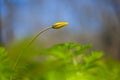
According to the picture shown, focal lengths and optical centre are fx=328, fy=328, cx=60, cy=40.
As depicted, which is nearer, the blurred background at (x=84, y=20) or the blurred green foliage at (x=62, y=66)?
the blurred green foliage at (x=62, y=66)

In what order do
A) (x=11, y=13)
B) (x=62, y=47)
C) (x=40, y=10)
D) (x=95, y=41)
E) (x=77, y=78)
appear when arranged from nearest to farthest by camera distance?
(x=77, y=78), (x=62, y=47), (x=11, y=13), (x=95, y=41), (x=40, y=10)

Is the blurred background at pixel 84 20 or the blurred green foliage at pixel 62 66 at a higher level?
the blurred background at pixel 84 20

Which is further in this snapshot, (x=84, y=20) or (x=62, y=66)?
(x=84, y=20)

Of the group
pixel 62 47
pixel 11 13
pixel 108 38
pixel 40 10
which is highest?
pixel 40 10

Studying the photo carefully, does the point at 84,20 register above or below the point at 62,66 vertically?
above

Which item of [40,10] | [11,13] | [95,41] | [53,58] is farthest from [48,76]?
[40,10]

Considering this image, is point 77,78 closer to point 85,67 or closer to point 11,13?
A: point 85,67

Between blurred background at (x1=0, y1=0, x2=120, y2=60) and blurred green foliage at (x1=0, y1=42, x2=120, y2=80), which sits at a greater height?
blurred background at (x1=0, y1=0, x2=120, y2=60)

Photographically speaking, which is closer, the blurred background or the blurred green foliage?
the blurred green foliage
